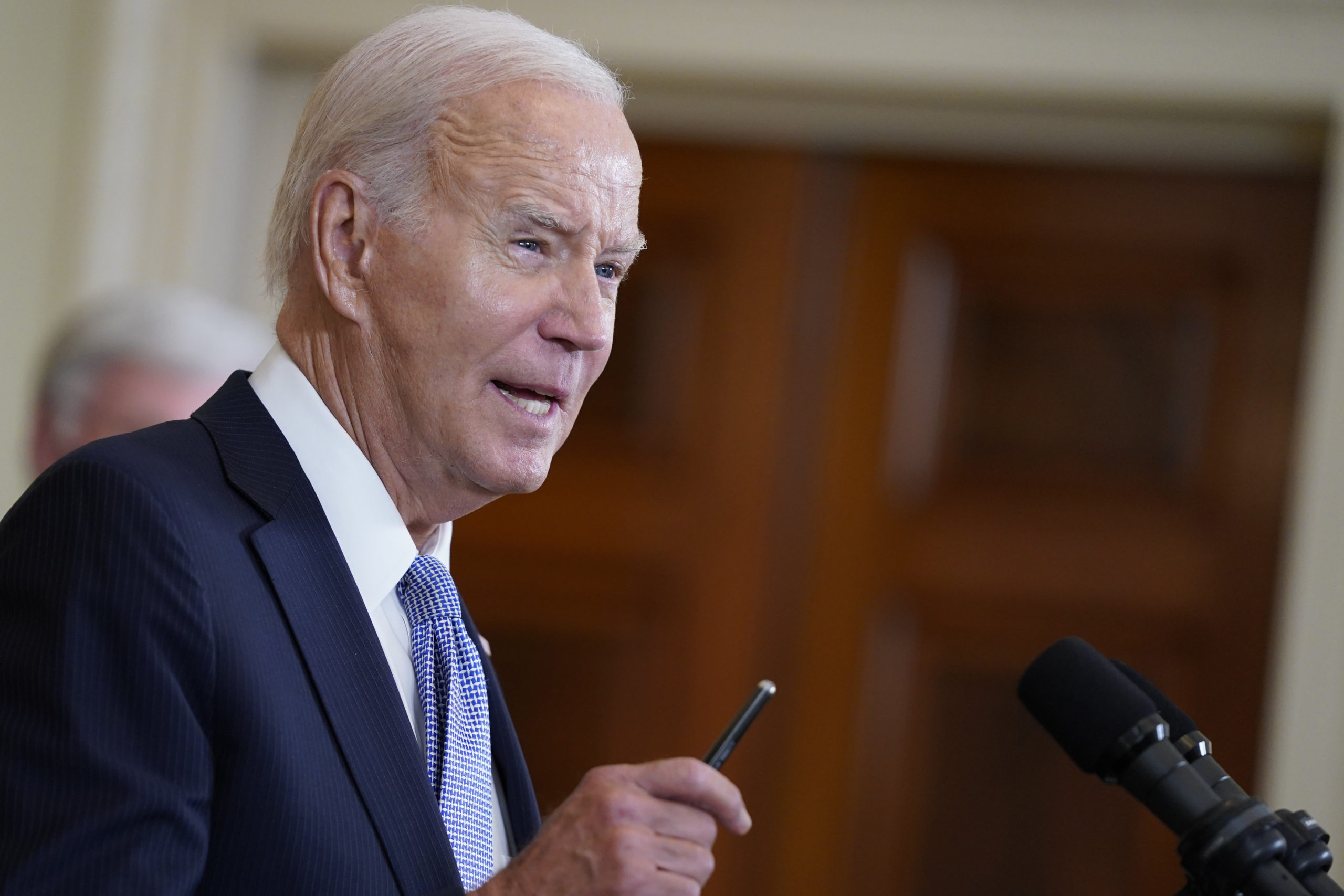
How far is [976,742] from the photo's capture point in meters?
3.11

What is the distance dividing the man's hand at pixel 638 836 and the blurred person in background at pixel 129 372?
1.21 m

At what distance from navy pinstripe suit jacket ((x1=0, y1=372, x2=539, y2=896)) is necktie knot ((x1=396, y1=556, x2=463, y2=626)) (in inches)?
4.6

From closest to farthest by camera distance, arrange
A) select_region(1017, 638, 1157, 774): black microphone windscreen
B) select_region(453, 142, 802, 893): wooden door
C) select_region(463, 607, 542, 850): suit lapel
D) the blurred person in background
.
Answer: select_region(1017, 638, 1157, 774): black microphone windscreen < select_region(463, 607, 542, 850): suit lapel < the blurred person in background < select_region(453, 142, 802, 893): wooden door

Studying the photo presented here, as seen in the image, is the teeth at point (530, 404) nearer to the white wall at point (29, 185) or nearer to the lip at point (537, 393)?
the lip at point (537, 393)

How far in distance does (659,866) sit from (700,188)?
2.52 metres

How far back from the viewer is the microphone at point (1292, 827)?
2.90 ft

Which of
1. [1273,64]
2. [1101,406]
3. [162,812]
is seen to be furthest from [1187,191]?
[162,812]

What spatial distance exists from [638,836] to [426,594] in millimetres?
367

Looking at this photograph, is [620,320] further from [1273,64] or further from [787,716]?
[1273,64]

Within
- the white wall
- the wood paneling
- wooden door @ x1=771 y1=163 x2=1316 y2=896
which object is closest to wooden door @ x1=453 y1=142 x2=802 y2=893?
the wood paneling

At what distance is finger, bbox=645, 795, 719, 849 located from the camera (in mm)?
921

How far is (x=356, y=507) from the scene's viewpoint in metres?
1.14

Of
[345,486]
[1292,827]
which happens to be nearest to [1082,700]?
[1292,827]

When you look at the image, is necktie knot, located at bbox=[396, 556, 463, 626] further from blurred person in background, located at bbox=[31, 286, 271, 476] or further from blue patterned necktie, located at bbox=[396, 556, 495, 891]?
blurred person in background, located at bbox=[31, 286, 271, 476]
